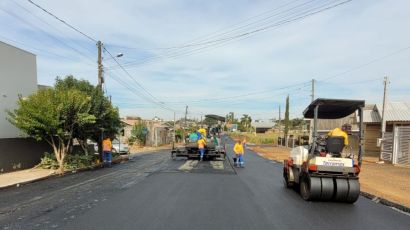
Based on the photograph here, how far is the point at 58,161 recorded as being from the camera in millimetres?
19375

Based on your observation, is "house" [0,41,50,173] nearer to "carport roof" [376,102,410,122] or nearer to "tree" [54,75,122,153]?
"tree" [54,75,122,153]

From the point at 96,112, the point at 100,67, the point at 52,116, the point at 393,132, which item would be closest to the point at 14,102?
the point at 52,116

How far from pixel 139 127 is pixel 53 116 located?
34.9m

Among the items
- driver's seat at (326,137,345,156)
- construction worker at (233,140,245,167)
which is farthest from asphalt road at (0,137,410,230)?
construction worker at (233,140,245,167)

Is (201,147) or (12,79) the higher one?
(12,79)

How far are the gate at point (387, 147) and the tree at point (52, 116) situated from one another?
58.2 ft

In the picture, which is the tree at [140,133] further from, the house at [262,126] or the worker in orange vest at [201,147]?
the house at [262,126]

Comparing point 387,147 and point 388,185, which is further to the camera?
point 387,147

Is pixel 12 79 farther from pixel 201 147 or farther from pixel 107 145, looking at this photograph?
pixel 201 147

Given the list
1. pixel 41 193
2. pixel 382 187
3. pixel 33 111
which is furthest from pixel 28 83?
pixel 382 187

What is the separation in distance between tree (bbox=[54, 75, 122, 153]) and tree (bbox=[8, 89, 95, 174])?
1.74m

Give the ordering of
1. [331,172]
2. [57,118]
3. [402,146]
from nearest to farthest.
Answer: [331,172]
[57,118]
[402,146]

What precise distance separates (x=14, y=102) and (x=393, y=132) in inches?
828

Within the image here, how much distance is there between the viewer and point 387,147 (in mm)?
25859
